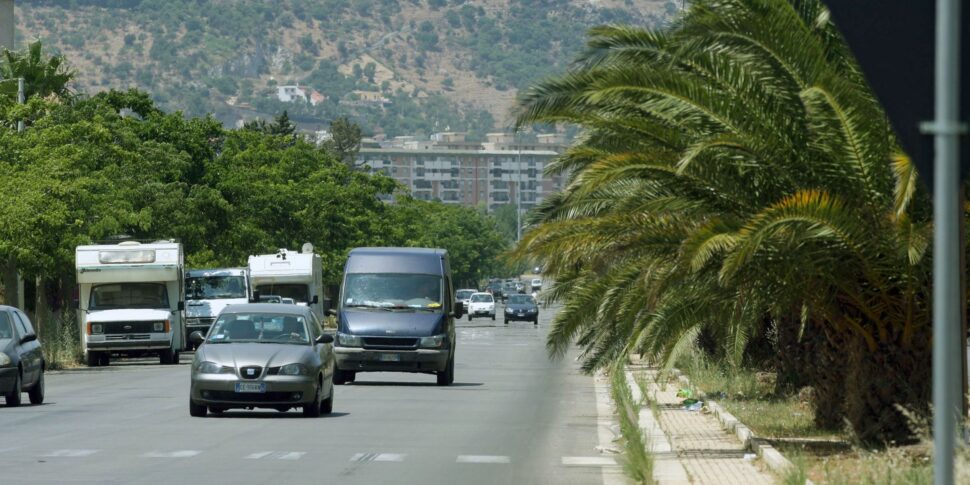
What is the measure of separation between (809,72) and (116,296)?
95.5ft

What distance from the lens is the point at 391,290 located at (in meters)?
31.4

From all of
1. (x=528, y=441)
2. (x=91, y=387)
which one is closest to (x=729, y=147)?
(x=528, y=441)

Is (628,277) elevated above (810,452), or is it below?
above

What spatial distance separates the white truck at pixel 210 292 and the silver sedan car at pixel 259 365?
25.2 m

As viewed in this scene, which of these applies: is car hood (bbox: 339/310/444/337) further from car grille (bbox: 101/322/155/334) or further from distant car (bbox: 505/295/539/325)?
distant car (bbox: 505/295/539/325)

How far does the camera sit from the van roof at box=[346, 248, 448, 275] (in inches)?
1238

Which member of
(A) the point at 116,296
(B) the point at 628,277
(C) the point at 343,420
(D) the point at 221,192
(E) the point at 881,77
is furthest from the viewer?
(D) the point at 221,192

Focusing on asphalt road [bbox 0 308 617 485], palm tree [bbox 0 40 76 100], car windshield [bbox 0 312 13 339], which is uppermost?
palm tree [bbox 0 40 76 100]

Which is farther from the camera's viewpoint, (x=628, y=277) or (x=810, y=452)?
(x=628, y=277)

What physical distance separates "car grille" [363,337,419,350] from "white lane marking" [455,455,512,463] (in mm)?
13828

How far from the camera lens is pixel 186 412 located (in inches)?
915

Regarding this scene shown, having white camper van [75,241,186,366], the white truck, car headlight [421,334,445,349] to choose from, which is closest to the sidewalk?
car headlight [421,334,445,349]

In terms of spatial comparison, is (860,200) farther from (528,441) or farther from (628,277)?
(528,441)

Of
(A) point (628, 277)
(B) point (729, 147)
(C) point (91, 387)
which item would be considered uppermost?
(B) point (729, 147)
